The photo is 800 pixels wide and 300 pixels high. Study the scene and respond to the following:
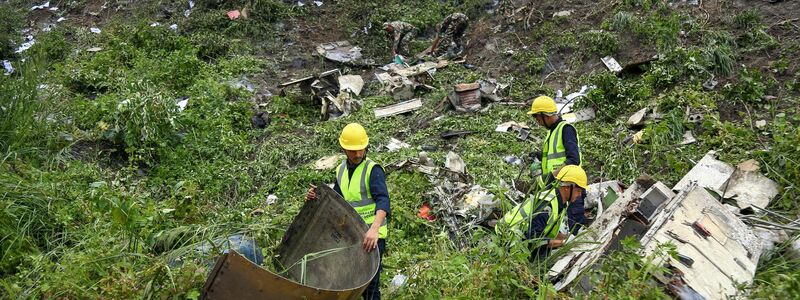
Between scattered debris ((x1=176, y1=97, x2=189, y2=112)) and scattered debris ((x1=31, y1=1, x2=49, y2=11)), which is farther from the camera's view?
scattered debris ((x1=31, y1=1, x2=49, y2=11))

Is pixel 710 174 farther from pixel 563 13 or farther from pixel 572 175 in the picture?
pixel 563 13

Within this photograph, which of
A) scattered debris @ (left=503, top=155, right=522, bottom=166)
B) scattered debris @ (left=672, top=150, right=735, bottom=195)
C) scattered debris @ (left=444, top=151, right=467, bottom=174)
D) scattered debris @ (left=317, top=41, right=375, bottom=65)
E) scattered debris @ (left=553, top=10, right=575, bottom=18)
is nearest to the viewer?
scattered debris @ (left=672, top=150, right=735, bottom=195)

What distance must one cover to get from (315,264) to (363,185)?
702 millimetres

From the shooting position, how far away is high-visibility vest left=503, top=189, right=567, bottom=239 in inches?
147

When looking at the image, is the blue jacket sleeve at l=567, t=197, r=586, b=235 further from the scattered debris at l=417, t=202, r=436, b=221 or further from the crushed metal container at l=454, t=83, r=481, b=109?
the crushed metal container at l=454, t=83, r=481, b=109

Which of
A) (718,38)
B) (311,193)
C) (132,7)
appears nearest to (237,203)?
(311,193)

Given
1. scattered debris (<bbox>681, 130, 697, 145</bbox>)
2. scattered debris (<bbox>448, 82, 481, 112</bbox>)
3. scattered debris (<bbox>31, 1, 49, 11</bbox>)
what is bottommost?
scattered debris (<bbox>31, 1, 49, 11</bbox>)

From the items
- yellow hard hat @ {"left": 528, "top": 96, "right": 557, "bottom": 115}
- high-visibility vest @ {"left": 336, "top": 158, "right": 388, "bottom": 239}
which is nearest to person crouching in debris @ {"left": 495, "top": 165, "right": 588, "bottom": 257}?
yellow hard hat @ {"left": 528, "top": 96, "right": 557, "bottom": 115}

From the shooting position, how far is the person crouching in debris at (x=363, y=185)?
11.7 ft

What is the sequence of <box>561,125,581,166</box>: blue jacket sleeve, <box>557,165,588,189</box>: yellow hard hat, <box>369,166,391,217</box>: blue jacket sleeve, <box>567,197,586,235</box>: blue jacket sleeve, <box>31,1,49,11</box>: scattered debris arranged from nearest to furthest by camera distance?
<box>369,166,391,217</box>: blue jacket sleeve
<box>557,165,588,189</box>: yellow hard hat
<box>567,197,586,235</box>: blue jacket sleeve
<box>561,125,581,166</box>: blue jacket sleeve
<box>31,1,49,11</box>: scattered debris

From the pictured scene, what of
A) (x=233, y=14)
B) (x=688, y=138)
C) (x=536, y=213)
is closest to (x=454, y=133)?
(x=688, y=138)

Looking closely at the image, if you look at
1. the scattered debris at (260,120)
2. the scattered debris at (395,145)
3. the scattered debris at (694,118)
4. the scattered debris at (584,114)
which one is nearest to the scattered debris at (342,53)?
the scattered debris at (260,120)

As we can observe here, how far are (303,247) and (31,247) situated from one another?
83.4 inches

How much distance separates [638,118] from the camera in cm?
662
